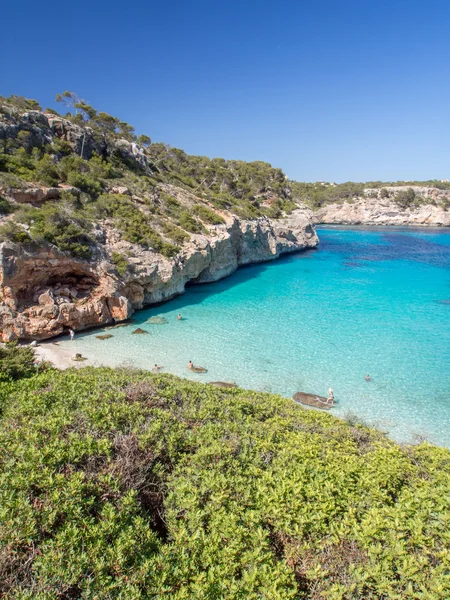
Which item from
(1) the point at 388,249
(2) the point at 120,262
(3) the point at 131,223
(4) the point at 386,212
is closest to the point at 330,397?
(2) the point at 120,262

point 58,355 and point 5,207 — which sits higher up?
point 5,207

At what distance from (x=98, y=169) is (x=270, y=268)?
70.1 feet

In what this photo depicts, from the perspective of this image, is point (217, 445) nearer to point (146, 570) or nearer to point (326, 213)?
point (146, 570)

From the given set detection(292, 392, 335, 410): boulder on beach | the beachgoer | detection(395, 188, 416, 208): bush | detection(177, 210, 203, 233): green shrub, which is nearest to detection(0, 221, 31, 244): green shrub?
detection(177, 210, 203, 233): green shrub

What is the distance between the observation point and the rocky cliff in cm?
9600

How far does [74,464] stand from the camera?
4742mm

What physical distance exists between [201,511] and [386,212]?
→ 352 feet

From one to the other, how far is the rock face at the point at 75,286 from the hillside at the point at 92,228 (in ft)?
0.19

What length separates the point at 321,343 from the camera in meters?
18.8

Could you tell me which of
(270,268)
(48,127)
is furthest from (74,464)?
(270,268)

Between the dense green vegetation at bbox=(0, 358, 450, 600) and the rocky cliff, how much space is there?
328 ft

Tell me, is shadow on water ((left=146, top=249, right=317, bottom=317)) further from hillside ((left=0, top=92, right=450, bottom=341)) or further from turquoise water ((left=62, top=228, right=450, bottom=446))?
hillside ((left=0, top=92, right=450, bottom=341))

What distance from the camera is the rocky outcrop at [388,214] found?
3765 inches

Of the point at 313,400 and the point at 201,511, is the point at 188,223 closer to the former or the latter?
the point at 313,400
